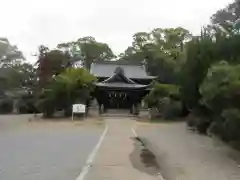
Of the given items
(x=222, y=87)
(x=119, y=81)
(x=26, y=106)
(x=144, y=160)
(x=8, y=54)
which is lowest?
(x=26, y=106)

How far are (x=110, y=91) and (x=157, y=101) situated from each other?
11322 millimetres

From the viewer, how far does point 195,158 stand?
1337 centimetres

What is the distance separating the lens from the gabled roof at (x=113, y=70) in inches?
2152

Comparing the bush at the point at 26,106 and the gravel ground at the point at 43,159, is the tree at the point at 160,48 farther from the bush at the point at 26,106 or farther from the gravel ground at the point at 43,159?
the gravel ground at the point at 43,159

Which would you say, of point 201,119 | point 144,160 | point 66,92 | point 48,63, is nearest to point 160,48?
point 48,63

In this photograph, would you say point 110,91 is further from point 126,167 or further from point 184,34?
point 126,167

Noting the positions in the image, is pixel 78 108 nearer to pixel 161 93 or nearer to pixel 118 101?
pixel 161 93

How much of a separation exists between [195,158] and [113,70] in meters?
42.5

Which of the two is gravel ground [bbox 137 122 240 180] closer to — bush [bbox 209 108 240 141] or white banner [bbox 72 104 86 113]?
bush [bbox 209 108 240 141]

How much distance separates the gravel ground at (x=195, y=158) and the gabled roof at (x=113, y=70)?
35185 mm

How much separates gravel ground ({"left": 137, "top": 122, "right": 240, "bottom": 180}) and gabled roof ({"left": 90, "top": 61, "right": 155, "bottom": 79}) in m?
35.2

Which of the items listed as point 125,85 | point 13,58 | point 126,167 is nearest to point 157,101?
point 125,85

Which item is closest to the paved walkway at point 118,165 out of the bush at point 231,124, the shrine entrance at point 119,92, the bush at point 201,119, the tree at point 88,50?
the bush at point 231,124

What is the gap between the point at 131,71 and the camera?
56281 mm
